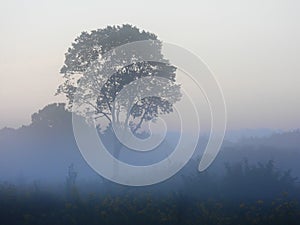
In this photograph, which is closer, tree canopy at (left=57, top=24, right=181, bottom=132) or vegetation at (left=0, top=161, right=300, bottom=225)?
vegetation at (left=0, top=161, right=300, bottom=225)

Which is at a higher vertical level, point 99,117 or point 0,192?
point 99,117

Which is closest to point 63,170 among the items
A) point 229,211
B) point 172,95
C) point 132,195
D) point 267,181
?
point 172,95

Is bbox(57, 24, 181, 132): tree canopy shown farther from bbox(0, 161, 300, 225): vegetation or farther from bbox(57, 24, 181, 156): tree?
bbox(0, 161, 300, 225): vegetation

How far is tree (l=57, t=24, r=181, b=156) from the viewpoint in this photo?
1334 inches

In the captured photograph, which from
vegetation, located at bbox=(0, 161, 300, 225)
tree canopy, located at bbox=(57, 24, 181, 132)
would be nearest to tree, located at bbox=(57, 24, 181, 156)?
tree canopy, located at bbox=(57, 24, 181, 132)

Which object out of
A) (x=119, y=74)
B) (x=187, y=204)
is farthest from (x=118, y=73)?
(x=187, y=204)

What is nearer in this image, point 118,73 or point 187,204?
point 187,204

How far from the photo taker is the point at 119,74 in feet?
111

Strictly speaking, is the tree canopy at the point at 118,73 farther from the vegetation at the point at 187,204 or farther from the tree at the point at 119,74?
the vegetation at the point at 187,204

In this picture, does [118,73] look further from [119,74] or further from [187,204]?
[187,204]

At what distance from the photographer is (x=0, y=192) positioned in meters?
20.9

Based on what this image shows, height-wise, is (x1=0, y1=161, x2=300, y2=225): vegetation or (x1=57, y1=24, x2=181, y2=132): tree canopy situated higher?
(x1=57, y1=24, x2=181, y2=132): tree canopy

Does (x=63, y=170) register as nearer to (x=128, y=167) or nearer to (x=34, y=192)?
(x=128, y=167)

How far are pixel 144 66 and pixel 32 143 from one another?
17.0 metres
